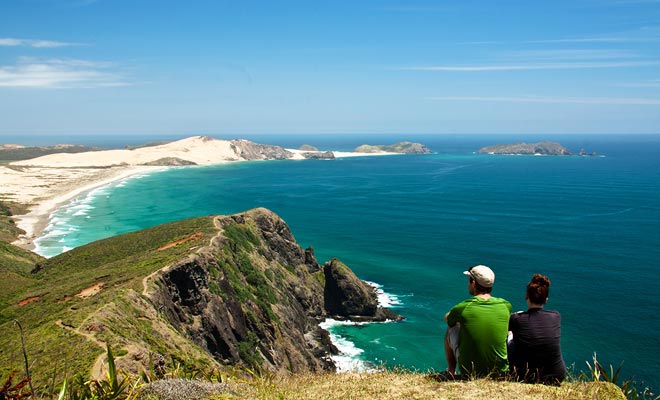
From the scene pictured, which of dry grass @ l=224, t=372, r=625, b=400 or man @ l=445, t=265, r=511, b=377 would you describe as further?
man @ l=445, t=265, r=511, b=377

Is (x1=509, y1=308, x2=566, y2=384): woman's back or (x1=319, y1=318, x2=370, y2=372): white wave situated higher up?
(x1=509, y1=308, x2=566, y2=384): woman's back

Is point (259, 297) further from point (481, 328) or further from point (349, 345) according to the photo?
point (481, 328)

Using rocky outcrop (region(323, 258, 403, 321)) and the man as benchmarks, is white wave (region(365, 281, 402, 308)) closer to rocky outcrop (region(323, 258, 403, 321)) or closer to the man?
rocky outcrop (region(323, 258, 403, 321))

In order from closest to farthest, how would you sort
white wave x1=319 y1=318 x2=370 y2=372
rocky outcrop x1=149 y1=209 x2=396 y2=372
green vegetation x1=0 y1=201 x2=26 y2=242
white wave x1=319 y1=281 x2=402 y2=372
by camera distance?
rocky outcrop x1=149 y1=209 x2=396 y2=372, white wave x1=319 y1=318 x2=370 y2=372, white wave x1=319 y1=281 x2=402 y2=372, green vegetation x1=0 y1=201 x2=26 y2=242

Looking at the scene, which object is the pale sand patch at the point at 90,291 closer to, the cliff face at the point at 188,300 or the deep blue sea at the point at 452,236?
the cliff face at the point at 188,300

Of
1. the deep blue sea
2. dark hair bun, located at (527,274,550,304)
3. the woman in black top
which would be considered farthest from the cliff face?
dark hair bun, located at (527,274,550,304)

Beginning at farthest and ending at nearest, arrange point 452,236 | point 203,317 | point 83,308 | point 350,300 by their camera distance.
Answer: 1. point 452,236
2. point 350,300
3. point 203,317
4. point 83,308

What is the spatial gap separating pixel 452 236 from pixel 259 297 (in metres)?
53.0

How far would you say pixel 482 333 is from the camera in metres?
9.88

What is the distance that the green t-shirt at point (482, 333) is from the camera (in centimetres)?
986

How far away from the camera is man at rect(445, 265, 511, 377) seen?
987 centimetres

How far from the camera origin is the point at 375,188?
156 meters

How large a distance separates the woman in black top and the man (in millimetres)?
253

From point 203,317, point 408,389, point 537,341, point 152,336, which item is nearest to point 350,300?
point 203,317
